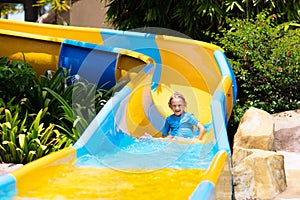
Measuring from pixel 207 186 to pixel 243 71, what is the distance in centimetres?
384

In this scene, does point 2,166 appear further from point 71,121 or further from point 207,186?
point 207,186

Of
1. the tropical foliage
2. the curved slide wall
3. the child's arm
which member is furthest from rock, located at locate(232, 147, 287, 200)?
the tropical foliage

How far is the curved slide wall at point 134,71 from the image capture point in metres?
→ 5.28

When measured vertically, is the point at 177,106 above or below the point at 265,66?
below

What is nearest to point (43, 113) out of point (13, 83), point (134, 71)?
point (13, 83)

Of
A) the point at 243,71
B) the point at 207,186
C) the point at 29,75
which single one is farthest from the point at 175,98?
the point at 207,186

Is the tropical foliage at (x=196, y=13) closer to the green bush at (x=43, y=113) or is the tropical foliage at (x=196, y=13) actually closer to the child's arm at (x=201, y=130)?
the child's arm at (x=201, y=130)

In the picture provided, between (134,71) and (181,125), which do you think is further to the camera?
(134,71)

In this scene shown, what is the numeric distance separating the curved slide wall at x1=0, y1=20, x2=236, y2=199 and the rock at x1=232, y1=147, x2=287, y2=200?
511 millimetres

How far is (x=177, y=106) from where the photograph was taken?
623 cm

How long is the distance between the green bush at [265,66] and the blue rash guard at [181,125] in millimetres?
842

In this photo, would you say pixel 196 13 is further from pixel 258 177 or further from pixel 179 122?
pixel 258 177

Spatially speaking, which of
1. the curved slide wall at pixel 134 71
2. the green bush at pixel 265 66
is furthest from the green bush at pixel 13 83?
the green bush at pixel 265 66

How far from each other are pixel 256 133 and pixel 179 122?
4.09ft
